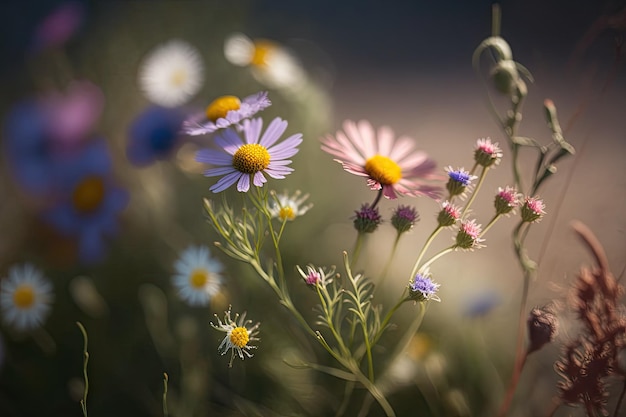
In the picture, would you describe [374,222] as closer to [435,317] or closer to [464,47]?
[435,317]

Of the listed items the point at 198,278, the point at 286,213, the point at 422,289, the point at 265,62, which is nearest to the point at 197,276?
the point at 198,278

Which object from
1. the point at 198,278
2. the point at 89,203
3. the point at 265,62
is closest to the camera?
the point at 198,278

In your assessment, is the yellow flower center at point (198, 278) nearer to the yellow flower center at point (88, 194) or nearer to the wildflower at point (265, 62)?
the yellow flower center at point (88, 194)

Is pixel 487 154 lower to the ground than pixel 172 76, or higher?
higher

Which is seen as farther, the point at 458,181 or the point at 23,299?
the point at 23,299

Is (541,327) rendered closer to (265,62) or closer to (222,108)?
(222,108)

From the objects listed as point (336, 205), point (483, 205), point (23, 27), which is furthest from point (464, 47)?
point (23, 27)

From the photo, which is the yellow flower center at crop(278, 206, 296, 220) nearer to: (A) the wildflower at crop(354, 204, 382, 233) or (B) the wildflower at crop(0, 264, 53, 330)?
(A) the wildflower at crop(354, 204, 382, 233)

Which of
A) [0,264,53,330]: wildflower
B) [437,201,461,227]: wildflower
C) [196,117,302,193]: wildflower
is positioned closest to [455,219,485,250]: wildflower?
[437,201,461,227]: wildflower
